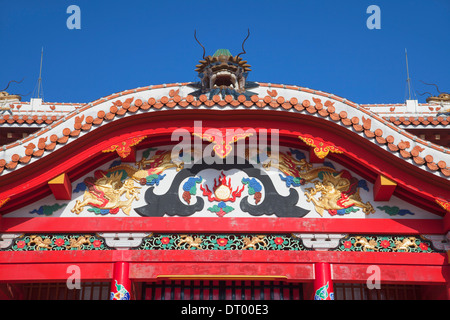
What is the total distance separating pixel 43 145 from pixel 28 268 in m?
1.90

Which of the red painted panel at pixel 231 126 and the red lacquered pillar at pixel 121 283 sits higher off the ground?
the red painted panel at pixel 231 126

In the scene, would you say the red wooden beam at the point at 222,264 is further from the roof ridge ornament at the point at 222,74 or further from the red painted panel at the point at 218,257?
the roof ridge ornament at the point at 222,74

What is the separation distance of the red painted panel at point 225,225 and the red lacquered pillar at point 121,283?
23.2 inches

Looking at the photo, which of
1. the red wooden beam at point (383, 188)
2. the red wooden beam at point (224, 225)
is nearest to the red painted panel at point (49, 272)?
the red wooden beam at point (224, 225)

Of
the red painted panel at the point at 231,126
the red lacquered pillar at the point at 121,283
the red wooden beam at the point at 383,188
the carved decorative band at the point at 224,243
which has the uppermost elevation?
the red painted panel at the point at 231,126

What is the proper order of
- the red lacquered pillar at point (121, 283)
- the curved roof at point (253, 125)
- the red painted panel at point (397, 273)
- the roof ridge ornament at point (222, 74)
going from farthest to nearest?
the roof ridge ornament at point (222, 74), the curved roof at point (253, 125), the red painted panel at point (397, 273), the red lacquered pillar at point (121, 283)

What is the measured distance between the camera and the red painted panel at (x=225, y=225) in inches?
410

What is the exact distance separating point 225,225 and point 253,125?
167 centimetres

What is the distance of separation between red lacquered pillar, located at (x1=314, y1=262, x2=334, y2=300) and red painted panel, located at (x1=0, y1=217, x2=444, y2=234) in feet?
1.89

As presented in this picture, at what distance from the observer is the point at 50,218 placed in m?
10.6

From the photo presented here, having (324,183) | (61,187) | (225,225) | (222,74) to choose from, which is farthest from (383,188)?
(61,187)

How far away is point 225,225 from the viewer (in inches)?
411

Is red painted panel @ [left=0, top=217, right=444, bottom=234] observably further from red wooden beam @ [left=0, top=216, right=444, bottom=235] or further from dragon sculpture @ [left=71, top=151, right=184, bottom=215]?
dragon sculpture @ [left=71, top=151, right=184, bottom=215]

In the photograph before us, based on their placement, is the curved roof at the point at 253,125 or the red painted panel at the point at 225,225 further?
the red painted panel at the point at 225,225
